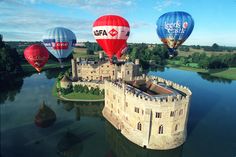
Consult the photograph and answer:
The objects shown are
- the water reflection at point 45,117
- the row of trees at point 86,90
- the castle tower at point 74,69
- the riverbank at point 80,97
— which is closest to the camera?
the water reflection at point 45,117

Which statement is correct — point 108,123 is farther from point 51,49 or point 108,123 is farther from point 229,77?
point 229,77

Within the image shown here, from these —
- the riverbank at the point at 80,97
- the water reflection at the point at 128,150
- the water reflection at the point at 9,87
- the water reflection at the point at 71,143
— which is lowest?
the water reflection at the point at 128,150

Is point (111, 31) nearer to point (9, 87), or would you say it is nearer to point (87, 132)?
point (87, 132)

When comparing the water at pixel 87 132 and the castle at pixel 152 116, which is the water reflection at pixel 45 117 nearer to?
the water at pixel 87 132

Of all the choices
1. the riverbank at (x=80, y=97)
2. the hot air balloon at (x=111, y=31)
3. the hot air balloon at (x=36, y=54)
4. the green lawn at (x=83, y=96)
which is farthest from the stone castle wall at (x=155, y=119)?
the hot air balloon at (x=36, y=54)

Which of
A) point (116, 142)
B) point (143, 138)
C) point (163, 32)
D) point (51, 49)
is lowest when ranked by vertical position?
point (116, 142)

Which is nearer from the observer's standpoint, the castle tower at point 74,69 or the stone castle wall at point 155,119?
the stone castle wall at point 155,119

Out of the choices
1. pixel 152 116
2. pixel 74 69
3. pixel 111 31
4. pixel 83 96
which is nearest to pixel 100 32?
pixel 111 31

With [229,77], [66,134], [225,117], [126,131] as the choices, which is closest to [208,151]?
[126,131]
